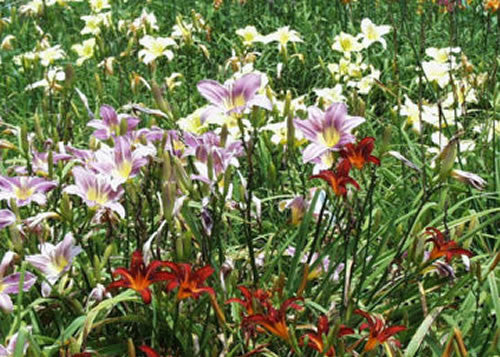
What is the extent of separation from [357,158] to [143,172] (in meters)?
0.60

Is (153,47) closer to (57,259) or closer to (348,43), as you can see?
(348,43)

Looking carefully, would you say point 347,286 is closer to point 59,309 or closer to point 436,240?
point 436,240

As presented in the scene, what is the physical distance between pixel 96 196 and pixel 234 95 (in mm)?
398

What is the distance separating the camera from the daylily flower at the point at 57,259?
5.57ft

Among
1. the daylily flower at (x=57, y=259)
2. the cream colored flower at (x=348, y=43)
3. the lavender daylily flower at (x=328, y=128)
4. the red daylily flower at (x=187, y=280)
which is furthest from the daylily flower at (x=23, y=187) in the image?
A: the cream colored flower at (x=348, y=43)

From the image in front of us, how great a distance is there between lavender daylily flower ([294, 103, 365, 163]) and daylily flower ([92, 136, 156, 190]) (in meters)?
0.37

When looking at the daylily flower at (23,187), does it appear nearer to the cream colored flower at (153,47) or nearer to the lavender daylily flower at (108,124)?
the lavender daylily flower at (108,124)

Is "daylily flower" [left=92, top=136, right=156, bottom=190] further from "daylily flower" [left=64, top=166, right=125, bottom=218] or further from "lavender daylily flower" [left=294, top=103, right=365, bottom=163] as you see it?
"lavender daylily flower" [left=294, top=103, right=365, bottom=163]

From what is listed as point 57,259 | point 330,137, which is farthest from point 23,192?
point 330,137

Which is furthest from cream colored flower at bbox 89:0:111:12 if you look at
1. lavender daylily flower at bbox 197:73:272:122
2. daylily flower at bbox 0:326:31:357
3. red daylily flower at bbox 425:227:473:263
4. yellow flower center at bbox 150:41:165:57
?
red daylily flower at bbox 425:227:473:263

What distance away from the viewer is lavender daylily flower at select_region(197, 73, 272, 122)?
5.56 ft

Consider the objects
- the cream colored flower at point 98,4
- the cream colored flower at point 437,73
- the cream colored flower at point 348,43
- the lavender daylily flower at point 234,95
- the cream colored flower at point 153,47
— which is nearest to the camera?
the lavender daylily flower at point 234,95

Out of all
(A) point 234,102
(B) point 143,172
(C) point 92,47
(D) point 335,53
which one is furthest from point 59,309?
(D) point 335,53

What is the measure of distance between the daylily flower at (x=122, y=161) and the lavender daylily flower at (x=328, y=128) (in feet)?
1.21
